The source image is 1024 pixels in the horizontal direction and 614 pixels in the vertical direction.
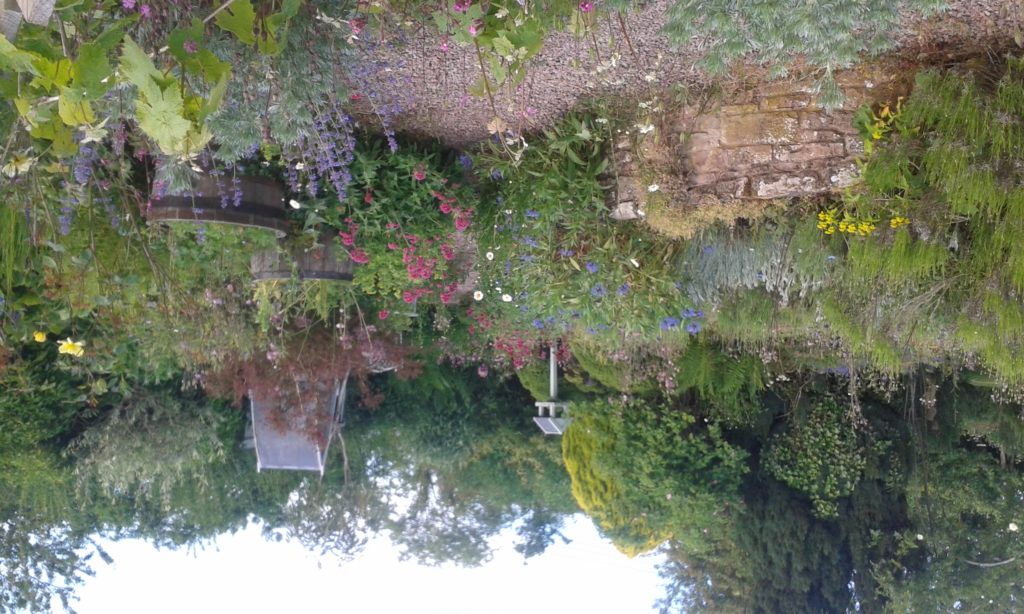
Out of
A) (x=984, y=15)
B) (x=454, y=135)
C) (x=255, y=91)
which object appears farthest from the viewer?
(x=454, y=135)

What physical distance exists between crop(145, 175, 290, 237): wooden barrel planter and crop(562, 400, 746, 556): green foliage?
2370 mm

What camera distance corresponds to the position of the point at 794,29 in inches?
82.6

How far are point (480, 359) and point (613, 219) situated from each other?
2403 mm

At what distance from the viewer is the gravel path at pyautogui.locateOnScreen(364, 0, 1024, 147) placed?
7.36 ft

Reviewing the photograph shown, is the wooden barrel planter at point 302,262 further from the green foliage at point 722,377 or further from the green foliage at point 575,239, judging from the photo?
the green foliage at point 722,377

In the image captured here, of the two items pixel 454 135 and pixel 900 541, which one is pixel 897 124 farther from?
pixel 900 541

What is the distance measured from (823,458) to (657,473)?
102 centimetres

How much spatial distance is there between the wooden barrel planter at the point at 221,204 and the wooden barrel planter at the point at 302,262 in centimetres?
32

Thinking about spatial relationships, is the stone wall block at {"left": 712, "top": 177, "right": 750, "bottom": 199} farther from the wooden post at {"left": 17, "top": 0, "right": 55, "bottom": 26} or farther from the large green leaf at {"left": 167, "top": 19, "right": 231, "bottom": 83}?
the wooden post at {"left": 17, "top": 0, "right": 55, "bottom": 26}

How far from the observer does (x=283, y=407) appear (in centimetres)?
461

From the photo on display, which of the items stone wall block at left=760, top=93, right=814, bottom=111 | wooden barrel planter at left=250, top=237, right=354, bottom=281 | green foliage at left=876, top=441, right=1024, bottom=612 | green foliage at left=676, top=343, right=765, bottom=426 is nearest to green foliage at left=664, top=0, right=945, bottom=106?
stone wall block at left=760, top=93, right=814, bottom=111

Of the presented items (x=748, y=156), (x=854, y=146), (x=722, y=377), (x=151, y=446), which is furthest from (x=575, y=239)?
(x=151, y=446)

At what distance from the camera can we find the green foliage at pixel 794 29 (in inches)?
81.2

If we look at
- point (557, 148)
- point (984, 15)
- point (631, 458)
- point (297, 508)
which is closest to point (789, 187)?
point (984, 15)
